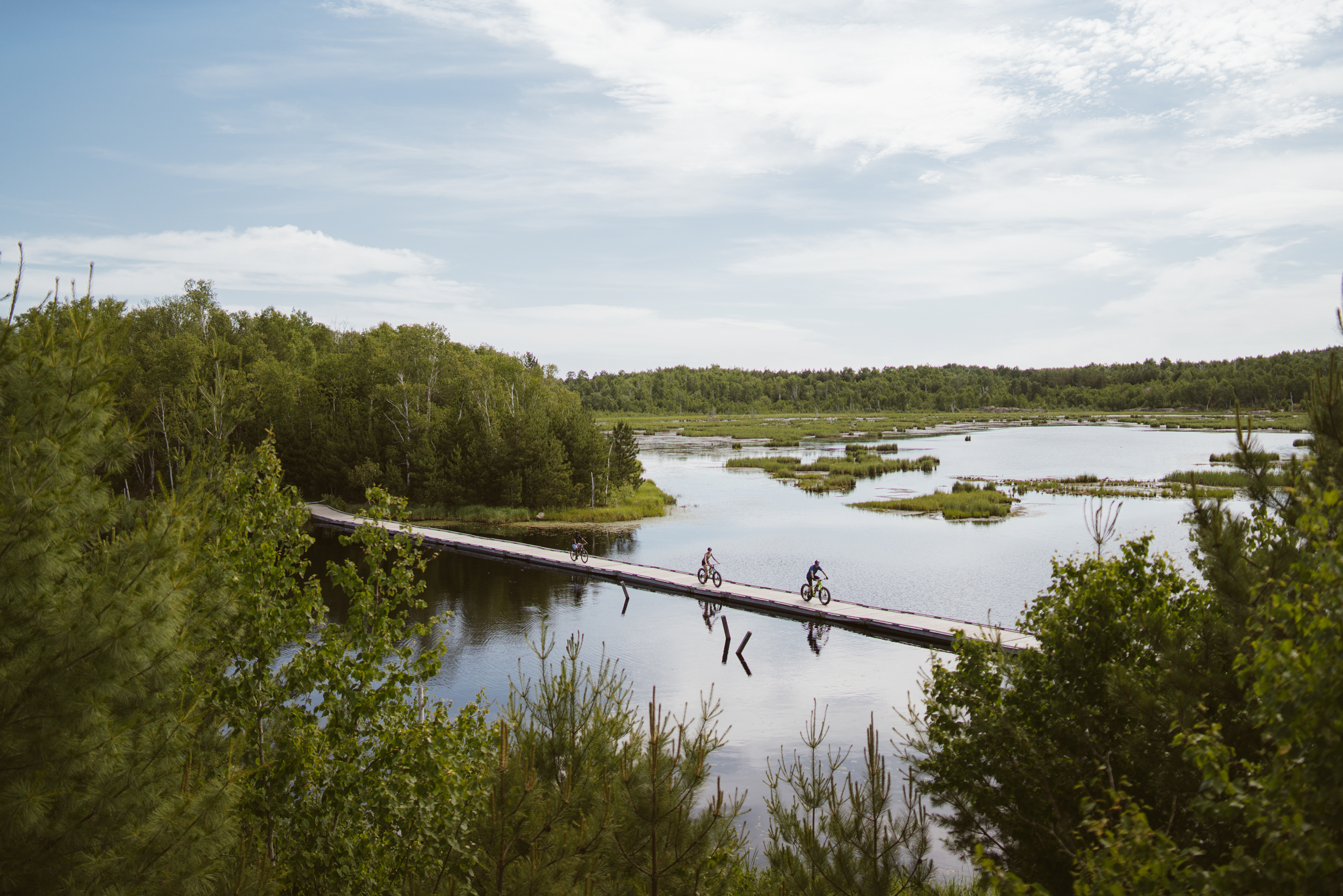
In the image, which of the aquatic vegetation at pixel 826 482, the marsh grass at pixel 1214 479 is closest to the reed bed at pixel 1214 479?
the marsh grass at pixel 1214 479

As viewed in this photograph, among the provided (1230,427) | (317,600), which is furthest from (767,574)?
(1230,427)

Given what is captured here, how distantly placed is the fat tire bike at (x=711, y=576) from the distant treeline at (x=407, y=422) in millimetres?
25137

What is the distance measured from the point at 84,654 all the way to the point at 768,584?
33.6 metres

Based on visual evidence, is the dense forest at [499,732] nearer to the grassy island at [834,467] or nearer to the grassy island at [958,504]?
the grassy island at [958,504]

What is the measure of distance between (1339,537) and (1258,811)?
163cm

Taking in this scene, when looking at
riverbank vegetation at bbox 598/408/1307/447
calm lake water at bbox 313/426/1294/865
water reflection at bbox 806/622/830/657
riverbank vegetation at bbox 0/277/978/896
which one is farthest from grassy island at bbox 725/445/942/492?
riverbank vegetation at bbox 0/277/978/896

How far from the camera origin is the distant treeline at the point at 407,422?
200 feet

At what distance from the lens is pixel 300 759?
9.51 m

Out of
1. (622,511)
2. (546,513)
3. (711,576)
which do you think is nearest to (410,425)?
(546,513)

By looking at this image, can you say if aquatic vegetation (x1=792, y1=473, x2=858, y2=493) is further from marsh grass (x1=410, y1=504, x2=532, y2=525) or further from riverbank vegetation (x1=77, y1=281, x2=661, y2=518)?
marsh grass (x1=410, y1=504, x2=532, y2=525)

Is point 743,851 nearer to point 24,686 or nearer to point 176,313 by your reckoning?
point 24,686

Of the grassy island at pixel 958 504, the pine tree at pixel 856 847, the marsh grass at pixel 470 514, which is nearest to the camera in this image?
the pine tree at pixel 856 847

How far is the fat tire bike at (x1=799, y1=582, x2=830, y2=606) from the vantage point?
33.2m

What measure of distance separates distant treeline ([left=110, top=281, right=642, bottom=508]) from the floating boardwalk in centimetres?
Answer: 1114
